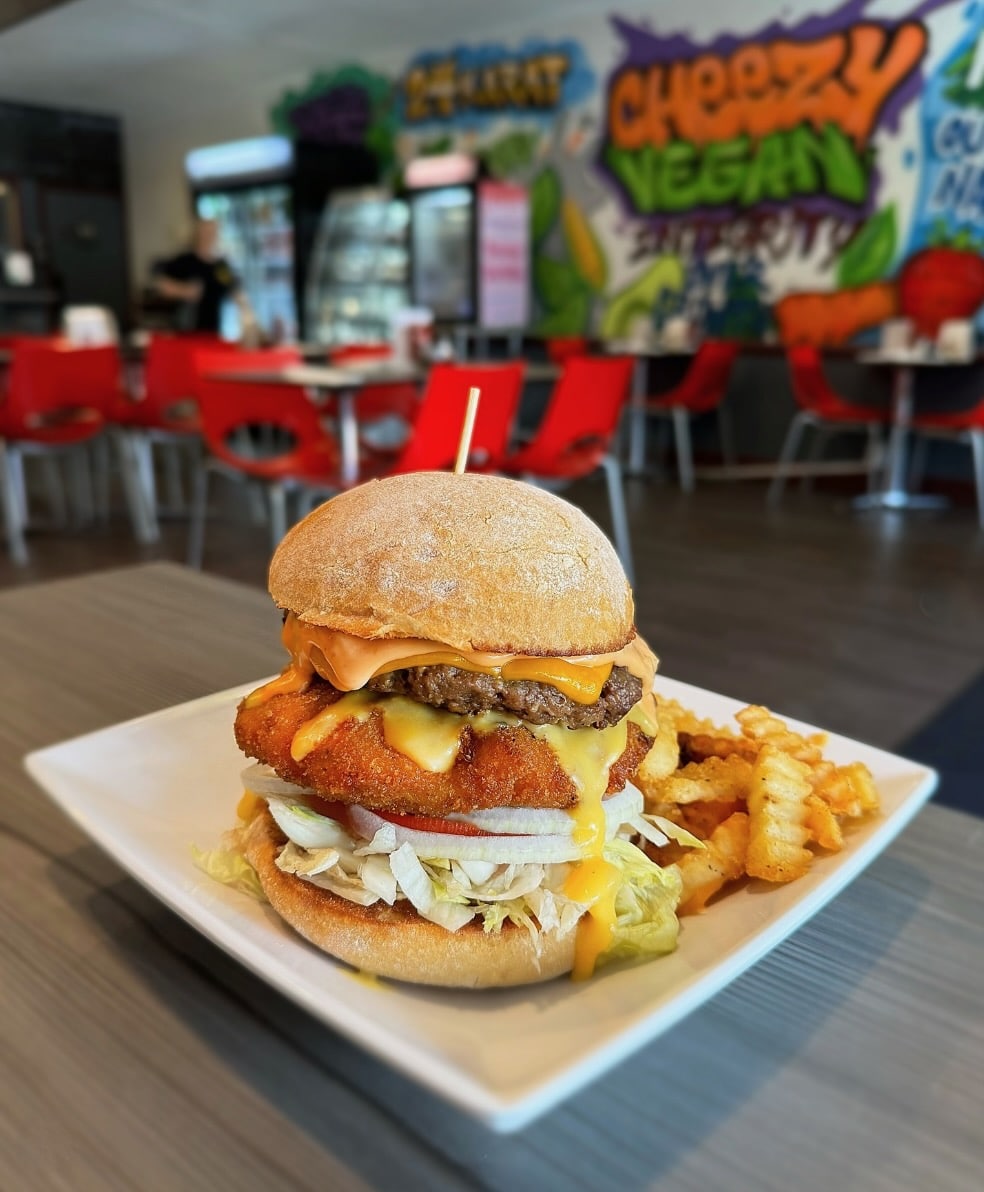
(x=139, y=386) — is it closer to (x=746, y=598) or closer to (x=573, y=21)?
(x=746, y=598)

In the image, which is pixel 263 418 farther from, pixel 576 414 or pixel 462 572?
pixel 462 572

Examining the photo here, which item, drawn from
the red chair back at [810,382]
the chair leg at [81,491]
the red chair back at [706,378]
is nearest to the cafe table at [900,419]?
the red chair back at [810,382]

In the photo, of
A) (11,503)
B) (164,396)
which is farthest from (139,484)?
(11,503)

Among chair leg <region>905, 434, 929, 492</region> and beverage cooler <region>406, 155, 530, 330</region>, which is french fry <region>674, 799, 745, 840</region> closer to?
chair leg <region>905, 434, 929, 492</region>

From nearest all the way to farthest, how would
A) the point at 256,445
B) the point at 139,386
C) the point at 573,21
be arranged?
the point at 139,386, the point at 573,21, the point at 256,445

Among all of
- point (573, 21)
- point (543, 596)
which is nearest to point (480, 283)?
point (573, 21)

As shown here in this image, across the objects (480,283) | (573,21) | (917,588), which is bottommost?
(917,588)
